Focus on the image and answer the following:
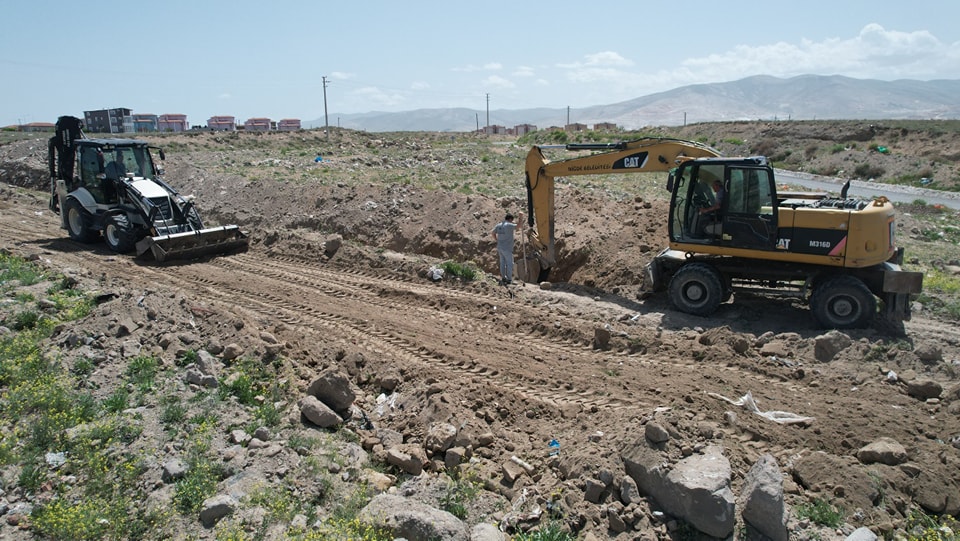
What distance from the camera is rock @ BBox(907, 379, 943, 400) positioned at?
712cm

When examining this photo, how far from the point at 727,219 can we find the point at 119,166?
12827 mm

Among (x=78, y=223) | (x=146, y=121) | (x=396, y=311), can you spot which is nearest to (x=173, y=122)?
(x=146, y=121)

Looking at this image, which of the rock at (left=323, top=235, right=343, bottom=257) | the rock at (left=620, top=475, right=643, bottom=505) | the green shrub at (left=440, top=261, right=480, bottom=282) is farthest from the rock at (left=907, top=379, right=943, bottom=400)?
the rock at (left=323, top=235, right=343, bottom=257)

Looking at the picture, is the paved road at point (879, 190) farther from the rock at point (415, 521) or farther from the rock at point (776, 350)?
the rock at point (415, 521)

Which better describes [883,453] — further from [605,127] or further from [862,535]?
[605,127]

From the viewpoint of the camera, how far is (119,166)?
14.5 meters

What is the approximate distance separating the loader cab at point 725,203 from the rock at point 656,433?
5.24 m

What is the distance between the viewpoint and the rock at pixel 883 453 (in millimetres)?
5832

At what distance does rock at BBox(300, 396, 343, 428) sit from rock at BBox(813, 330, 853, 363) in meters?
6.21

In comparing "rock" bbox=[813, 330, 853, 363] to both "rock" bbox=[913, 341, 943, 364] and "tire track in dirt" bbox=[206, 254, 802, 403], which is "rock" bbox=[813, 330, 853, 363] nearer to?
"rock" bbox=[913, 341, 943, 364]

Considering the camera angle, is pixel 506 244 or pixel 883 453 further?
pixel 506 244

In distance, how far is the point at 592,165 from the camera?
37.7ft

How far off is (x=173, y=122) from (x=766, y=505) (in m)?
81.0

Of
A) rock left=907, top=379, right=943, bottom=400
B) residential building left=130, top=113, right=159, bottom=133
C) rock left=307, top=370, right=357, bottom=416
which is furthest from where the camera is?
residential building left=130, top=113, right=159, bottom=133
